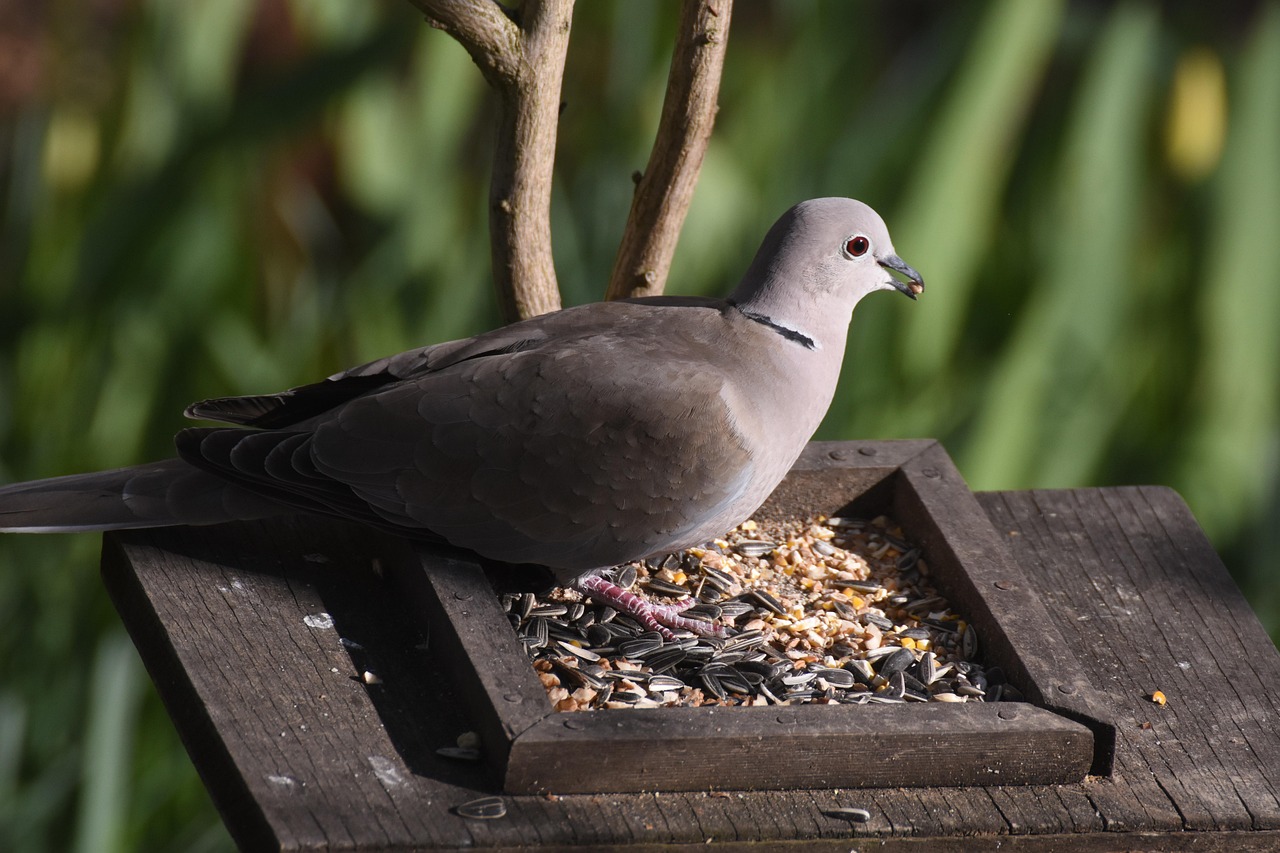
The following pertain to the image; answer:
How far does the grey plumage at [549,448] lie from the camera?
5.25 feet

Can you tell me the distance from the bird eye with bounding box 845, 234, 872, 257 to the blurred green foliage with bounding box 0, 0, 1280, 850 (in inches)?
32.9

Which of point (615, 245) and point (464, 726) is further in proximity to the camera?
point (615, 245)

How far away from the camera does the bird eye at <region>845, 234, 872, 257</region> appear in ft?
5.78

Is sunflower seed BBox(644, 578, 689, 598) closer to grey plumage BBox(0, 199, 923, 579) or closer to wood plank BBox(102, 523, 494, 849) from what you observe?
grey plumage BBox(0, 199, 923, 579)

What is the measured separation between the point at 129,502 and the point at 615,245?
1349mm

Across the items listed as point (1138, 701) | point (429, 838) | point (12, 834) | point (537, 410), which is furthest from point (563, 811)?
point (12, 834)

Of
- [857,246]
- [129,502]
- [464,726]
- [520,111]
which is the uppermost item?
[520,111]

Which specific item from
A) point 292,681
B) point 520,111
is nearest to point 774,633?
point 292,681

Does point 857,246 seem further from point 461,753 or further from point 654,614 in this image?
point 461,753

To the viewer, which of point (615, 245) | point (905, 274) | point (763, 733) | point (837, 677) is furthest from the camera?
point (615, 245)

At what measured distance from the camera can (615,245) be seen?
2811 millimetres

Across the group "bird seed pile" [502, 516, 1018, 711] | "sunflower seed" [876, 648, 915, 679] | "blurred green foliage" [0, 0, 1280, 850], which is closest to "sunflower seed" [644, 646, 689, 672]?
"bird seed pile" [502, 516, 1018, 711]

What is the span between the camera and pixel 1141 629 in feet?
5.76

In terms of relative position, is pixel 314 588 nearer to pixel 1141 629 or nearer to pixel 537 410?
pixel 537 410
